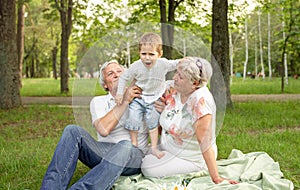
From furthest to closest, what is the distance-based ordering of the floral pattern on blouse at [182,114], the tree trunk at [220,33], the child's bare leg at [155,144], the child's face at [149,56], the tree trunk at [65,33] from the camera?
the tree trunk at [65,33] < the tree trunk at [220,33] < the child's bare leg at [155,144] < the floral pattern on blouse at [182,114] < the child's face at [149,56]

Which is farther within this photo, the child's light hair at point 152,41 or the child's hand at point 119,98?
the child's hand at point 119,98

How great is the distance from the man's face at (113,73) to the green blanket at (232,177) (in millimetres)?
870

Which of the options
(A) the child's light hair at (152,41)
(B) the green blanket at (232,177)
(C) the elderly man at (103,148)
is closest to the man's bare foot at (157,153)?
(C) the elderly man at (103,148)

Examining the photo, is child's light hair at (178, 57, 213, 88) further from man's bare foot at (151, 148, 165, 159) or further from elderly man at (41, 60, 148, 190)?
man's bare foot at (151, 148, 165, 159)

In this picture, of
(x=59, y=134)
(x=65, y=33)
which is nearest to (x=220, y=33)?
(x=59, y=134)

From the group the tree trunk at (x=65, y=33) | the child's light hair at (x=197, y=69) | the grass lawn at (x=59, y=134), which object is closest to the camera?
the child's light hair at (x=197, y=69)

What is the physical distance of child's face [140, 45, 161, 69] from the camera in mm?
3102

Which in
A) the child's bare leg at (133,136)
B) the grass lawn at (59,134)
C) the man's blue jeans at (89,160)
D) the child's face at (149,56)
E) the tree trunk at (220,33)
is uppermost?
the tree trunk at (220,33)

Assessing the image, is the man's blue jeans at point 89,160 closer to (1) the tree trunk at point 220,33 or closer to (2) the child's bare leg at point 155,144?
(2) the child's bare leg at point 155,144

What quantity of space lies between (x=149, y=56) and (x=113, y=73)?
51 cm

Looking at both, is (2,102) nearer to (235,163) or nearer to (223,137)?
(223,137)

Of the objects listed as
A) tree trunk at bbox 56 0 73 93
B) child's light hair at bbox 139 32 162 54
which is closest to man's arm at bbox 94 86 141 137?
child's light hair at bbox 139 32 162 54

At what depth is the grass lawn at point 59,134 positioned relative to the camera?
472 centimetres

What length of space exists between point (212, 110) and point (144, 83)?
2.10 feet
